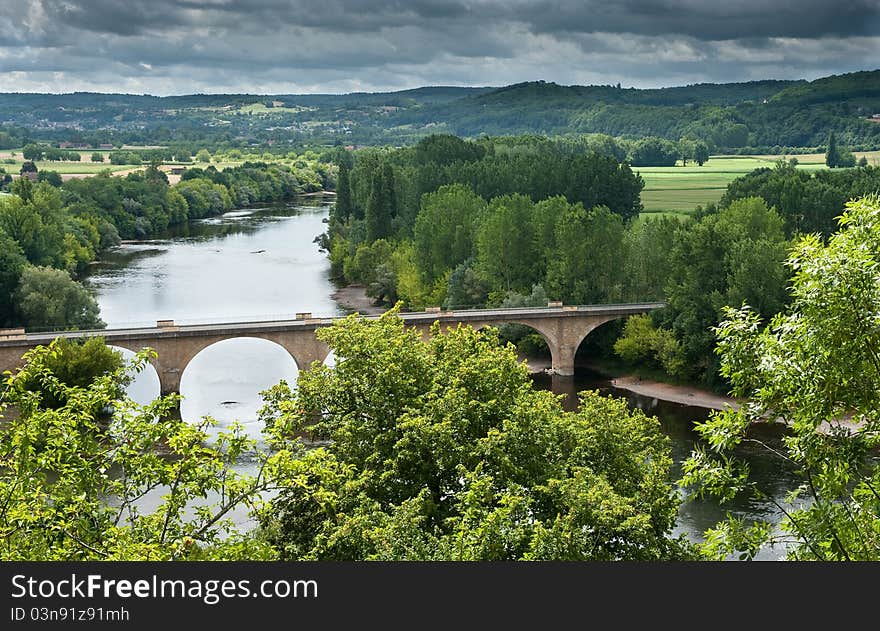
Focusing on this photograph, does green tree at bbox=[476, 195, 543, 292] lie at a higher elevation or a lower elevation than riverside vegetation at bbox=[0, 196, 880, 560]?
lower

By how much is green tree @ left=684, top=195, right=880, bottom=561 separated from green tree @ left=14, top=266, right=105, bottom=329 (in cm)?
5599

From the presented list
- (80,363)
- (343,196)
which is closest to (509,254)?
(80,363)

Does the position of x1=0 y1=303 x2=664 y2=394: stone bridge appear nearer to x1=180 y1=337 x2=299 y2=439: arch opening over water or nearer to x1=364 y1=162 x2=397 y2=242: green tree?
x1=180 y1=337 x2=299 y2=439: arch opening over water

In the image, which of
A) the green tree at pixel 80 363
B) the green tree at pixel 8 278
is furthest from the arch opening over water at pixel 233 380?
the green tree at pixel 8 278

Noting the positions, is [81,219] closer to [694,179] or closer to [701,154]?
[694,179]

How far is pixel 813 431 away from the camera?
17.6m

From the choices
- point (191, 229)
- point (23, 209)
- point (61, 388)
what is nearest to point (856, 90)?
point (191, 229)

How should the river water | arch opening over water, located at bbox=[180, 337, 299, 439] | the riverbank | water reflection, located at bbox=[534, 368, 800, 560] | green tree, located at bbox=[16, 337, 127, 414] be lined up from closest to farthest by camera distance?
water reflection, located at bbox=[534, 368, 800, 560]
the river water
green tree, located at bbox=[16, 337, 127, 414]
arch opening over water, located at bbox=[180, 337, 299, 439]
the riverbank

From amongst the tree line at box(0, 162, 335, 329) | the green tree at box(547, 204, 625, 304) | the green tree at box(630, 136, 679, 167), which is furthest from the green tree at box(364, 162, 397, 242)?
the green tree at box(630, 136, 679, 167)

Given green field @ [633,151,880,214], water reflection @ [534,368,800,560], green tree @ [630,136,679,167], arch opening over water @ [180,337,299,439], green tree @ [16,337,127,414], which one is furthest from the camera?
green tree @ [630,136,679,167]

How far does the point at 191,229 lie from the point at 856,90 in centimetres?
10669

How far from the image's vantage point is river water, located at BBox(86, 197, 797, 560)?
51312mm

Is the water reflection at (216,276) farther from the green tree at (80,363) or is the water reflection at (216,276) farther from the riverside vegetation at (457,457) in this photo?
the riverside vegetation at (457,457)

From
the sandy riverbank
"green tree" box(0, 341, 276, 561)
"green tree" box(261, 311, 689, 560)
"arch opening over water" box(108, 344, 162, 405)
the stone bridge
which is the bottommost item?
the sandy riverbank
